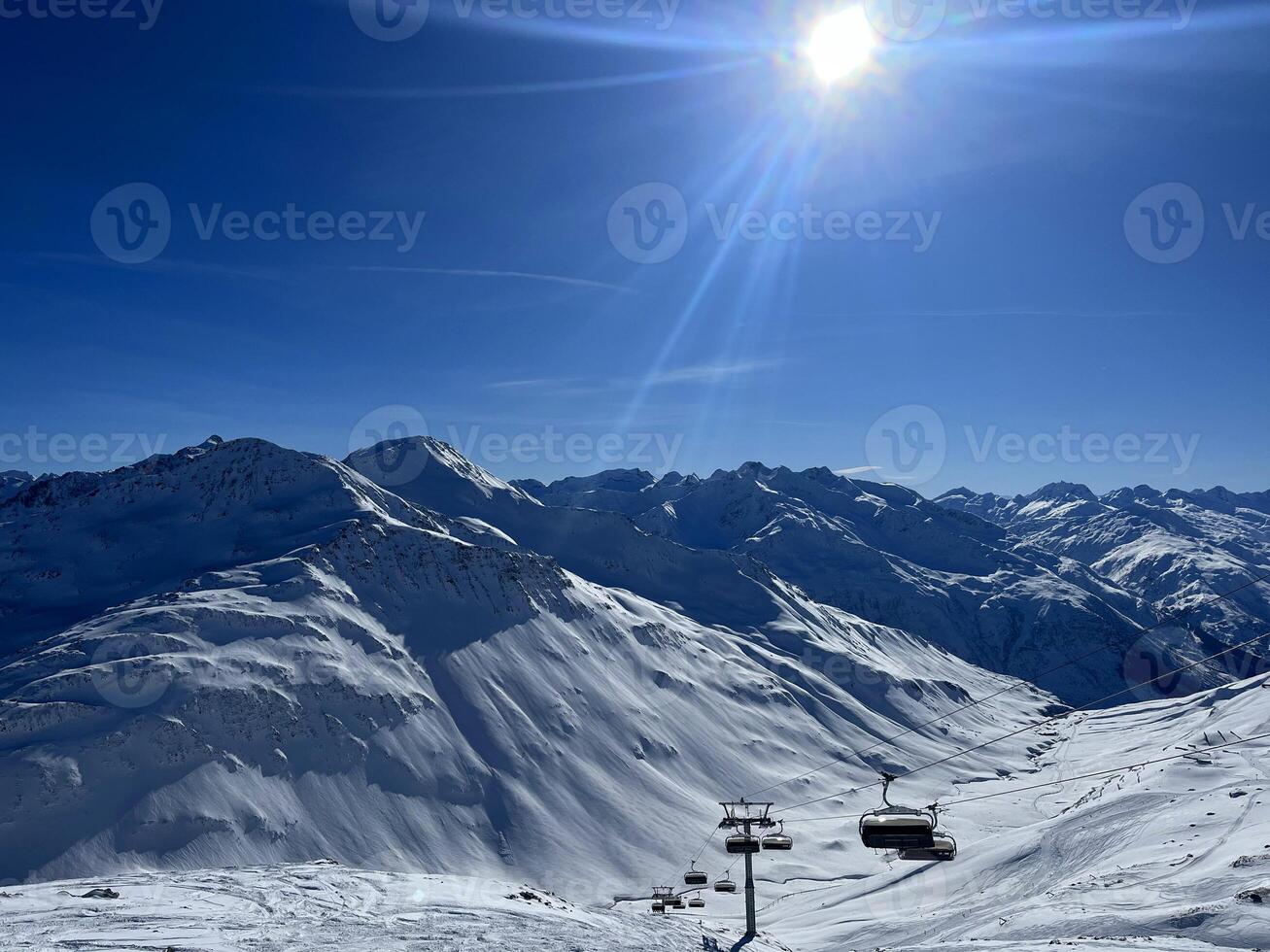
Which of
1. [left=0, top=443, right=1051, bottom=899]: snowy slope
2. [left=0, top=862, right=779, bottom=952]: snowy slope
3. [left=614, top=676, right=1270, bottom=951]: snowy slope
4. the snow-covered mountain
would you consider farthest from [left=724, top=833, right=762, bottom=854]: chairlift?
[left=0, top=443, right=1051, bottom=899]: snowy slope

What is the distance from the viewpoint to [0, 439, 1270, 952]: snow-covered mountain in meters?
50.6

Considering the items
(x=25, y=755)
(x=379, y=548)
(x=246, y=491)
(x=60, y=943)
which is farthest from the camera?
(x=246, y=491)

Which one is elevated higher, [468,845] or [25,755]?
[25,755]

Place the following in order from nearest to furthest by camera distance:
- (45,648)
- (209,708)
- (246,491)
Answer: (209,708) < (45,648) < (246,491)

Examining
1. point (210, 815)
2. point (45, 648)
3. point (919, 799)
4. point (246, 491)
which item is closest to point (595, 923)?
point (210, 815)

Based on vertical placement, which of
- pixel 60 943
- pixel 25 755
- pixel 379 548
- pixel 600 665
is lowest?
pixel 60 943

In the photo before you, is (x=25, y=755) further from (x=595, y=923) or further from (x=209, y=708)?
(x=595, y=923)

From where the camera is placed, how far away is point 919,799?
164 meters

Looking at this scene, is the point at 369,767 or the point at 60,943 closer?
the point at 60,943

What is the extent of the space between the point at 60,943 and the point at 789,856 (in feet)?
369
